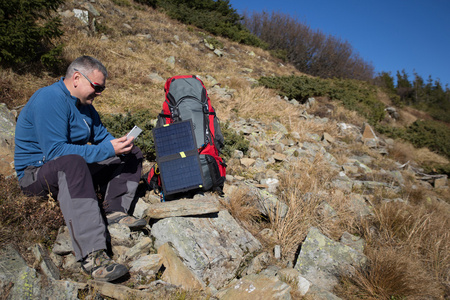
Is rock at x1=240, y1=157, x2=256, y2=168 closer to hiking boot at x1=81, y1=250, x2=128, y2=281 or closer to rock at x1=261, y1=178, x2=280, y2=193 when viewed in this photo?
rock at x1=261, y1=178, x2=280, y2=193

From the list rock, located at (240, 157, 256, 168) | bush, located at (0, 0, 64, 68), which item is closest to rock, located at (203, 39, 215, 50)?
bush, located at (0, 0, 64, 68)

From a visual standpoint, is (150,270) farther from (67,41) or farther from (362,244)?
(67,41)

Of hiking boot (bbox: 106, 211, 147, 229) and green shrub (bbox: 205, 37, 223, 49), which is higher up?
green shrub (bbox: 205, 37, 223, 49)

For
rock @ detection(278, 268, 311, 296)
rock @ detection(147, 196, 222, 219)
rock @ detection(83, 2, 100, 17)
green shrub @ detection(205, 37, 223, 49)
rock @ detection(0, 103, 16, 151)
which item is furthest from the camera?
green shrub @ detection(205, 37, 223, 49)

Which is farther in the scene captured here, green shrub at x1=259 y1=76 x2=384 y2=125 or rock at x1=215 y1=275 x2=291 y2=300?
green shrub at x1=259 y1=76 x2=384 y2=125

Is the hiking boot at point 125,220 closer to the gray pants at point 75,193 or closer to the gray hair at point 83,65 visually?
the gray pants at point 75,193

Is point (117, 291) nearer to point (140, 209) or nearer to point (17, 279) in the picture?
point (17, 279)

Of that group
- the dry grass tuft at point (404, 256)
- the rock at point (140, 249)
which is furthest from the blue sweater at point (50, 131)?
the dry grass tuft at point (404, 256)

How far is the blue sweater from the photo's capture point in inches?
86.0

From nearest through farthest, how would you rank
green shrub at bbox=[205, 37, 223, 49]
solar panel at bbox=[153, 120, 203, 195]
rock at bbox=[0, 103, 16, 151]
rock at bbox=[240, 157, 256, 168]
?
solar panel at bbox=[153, 120, 203, 195], rock at bbox=[0, 103, 16, 151], rock at bbox=[240, 157, 256, 168], green shrub at bbox=[205, 37, 223, 49]

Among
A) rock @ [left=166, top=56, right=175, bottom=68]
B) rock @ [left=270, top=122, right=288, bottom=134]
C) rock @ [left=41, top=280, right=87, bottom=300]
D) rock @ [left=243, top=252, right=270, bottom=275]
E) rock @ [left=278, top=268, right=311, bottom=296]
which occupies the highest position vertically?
rock @ [left=166, top=56, right=175, bottom=68]

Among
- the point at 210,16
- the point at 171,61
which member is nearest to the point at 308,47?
the point at 210,16

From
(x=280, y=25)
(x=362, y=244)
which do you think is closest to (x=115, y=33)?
(x=362, y=244)

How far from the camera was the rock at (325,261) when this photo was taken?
9.29 ft
